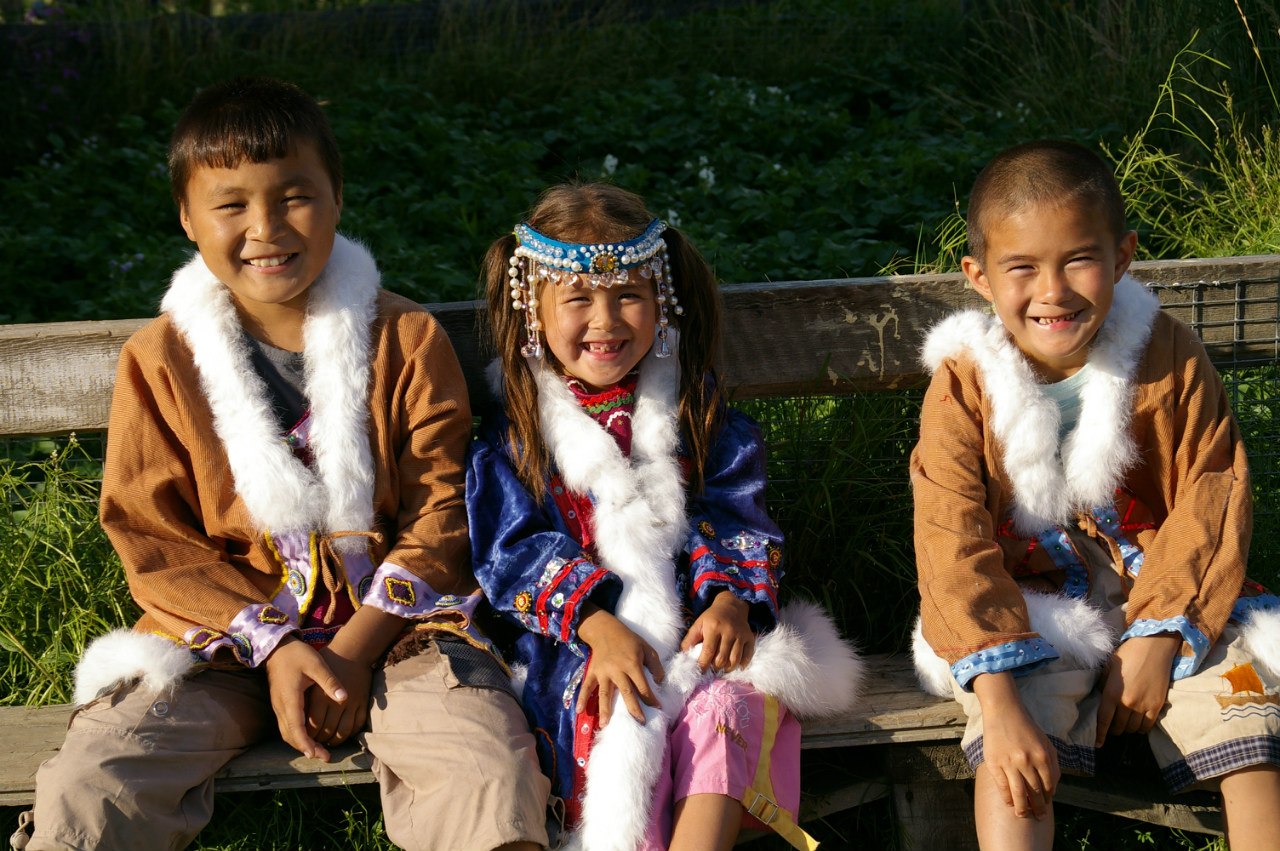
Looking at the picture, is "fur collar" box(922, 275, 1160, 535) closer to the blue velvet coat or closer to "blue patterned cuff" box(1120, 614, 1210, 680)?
"blue patterned cuff" box(1120, 614, 1210, 680)

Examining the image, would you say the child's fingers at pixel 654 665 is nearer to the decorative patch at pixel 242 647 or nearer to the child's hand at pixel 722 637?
the child's hand at pixel 722 637

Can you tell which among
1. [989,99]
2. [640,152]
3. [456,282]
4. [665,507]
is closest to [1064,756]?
[665,507]

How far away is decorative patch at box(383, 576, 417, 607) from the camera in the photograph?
103 inches

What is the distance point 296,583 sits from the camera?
2.68 metres

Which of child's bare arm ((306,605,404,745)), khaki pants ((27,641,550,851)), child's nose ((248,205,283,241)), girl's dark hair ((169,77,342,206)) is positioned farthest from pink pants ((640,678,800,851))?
girl's dark hair ((169,77,342,206))

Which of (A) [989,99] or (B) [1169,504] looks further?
(A) [989,99]

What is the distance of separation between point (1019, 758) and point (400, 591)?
120 cm

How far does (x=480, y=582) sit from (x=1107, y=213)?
4.69ft

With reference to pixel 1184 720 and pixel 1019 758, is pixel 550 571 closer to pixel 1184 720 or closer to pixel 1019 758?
pixel 1019 758

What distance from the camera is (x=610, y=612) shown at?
2.69m

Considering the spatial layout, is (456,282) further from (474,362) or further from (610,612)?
(610,612)

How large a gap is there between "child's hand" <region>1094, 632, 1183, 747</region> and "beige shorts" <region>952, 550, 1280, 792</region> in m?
0.02

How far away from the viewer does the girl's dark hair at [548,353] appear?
273 cm

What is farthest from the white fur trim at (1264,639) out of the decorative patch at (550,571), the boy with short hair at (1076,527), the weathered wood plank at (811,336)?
the decorative patch at (550,571)
